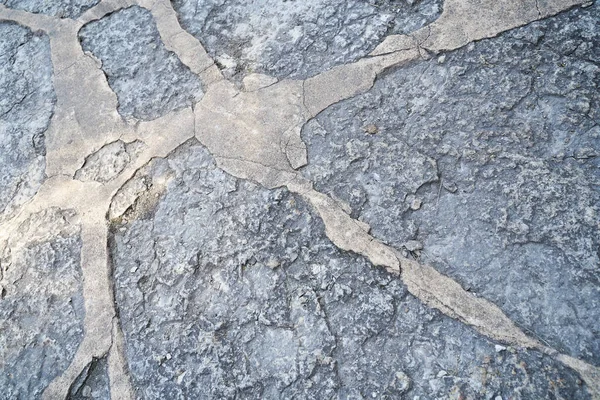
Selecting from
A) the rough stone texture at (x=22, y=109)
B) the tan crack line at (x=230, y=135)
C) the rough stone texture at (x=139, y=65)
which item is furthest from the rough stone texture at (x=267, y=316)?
the rough stone texture at (x=22, y=109)

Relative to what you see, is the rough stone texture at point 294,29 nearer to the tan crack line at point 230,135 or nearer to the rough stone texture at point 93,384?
the tan crack line at point 230,135

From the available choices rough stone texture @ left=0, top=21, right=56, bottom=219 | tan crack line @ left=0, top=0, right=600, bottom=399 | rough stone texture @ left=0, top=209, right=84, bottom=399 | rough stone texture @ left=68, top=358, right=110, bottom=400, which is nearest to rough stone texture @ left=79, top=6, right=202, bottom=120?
tan crack line @ left=0, top=0, right=600, bottom=399

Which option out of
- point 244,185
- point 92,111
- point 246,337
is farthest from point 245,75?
point 246,337

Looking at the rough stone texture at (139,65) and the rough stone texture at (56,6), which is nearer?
the rough stone texture at (139,65)

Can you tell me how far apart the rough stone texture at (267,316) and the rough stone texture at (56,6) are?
28.5 inches

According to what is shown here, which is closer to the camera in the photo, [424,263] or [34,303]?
[424,263]

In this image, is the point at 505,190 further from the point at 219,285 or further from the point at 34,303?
the point at 34,303

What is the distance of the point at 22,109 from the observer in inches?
65.1

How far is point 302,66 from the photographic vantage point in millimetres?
1490

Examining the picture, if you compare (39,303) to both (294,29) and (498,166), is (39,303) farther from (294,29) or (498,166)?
(498,166)

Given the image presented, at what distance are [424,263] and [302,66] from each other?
2.03ft

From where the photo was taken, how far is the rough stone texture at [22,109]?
153cm

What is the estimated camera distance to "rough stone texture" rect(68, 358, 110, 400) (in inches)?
48.4

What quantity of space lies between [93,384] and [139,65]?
34.4 inches
